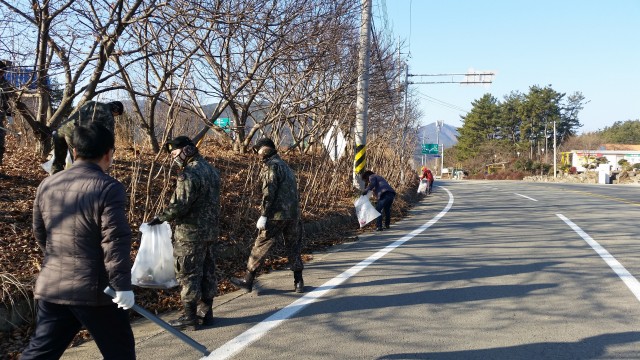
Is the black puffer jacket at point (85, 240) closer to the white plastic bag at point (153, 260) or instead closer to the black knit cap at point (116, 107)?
the white plastic bag at point (153, 260)

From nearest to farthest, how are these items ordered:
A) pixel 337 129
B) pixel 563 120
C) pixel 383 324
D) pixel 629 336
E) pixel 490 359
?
pixel 490 359 → pixel 629 336 → pixel 383 324 → pixel 337 129 → pixel 563 120

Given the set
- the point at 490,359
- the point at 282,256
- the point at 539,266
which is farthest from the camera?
the point at 282,256

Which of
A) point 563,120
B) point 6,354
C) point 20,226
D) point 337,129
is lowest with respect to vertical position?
point 6,354

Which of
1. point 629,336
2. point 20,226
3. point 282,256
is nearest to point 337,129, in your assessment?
point 282,256

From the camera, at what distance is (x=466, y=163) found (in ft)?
313

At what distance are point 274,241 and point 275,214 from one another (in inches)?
13.5

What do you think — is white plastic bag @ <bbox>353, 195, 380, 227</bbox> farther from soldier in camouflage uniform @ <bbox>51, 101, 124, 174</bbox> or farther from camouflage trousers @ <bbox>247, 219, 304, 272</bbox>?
soldier in camouflage uniform @ <bbox>51, 101, 124, 174</bbox>

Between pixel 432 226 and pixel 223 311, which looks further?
pixel 432 226

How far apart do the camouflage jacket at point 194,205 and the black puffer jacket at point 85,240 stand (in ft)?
6.49

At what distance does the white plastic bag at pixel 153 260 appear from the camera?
17.1 feet

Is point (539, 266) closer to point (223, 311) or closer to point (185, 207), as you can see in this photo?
point (223, 311)

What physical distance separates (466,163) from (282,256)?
8987cm

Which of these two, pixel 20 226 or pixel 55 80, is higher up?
pixel 55 80

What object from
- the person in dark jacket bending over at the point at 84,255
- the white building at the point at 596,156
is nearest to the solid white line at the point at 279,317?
the person in dark jacket bending over at the point at 84,255
